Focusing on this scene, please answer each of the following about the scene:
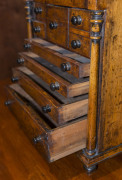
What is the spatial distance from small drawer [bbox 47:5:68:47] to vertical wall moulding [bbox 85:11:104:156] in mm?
358

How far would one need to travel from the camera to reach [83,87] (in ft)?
3.99

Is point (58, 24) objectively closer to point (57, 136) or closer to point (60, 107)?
point (60, 107)

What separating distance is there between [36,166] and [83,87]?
0.54 meters

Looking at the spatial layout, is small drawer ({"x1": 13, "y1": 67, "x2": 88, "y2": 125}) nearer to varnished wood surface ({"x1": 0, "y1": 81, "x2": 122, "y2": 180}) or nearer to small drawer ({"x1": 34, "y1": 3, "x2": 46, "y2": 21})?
varnished wood surface ({"x1": 0, "y1": 81, "x2": 122, "y2": 180})

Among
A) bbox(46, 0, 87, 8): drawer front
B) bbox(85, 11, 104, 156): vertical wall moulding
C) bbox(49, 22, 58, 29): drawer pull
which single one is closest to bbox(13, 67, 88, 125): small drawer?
bbox(85, 11, 104, 156): vertical wall moulding

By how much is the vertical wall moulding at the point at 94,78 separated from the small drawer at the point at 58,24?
0.36m

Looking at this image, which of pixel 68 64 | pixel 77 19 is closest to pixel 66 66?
pixel 68 64

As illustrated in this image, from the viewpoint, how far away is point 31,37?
1830 mm

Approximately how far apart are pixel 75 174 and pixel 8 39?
167 centimetres

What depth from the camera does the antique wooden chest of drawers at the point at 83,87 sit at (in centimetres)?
101

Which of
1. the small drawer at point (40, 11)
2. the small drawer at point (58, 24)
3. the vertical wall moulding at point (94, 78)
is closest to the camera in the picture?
the vertical wall moulding at point (94, 78)

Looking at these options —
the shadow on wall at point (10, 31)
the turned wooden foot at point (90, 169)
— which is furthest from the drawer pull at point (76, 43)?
the shadow on wall at point (10, 31)

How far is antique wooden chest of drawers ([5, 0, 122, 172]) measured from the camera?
1.01 metres

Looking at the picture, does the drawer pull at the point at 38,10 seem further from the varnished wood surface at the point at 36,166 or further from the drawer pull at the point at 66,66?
the varnished wood surface at the point at 36,166
